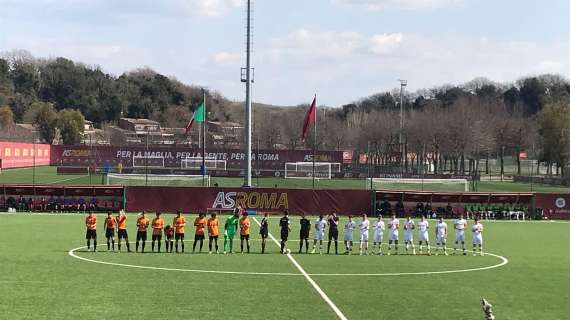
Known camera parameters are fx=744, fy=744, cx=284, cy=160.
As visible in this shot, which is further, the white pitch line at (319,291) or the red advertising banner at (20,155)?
the red advertising banner at (20,155)

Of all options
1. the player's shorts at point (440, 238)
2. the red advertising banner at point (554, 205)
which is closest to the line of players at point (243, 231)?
the player's shorts at point (440, 238)

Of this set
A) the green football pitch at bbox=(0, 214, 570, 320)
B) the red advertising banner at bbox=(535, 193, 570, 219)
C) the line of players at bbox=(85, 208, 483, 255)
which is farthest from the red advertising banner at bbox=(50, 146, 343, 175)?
the green football pitch at bbox=(0, 214, 570, 320)

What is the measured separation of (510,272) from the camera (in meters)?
28.6

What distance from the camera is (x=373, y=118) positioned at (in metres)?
142

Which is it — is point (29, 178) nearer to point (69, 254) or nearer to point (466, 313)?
point (69, 254)

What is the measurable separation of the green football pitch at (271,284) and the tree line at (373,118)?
6907 centimetres

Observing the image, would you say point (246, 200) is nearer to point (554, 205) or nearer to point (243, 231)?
point (554, 205)

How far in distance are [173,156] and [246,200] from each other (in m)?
53.3

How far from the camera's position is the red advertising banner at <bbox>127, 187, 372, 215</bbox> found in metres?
60.1

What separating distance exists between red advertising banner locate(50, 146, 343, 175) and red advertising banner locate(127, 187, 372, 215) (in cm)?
4713

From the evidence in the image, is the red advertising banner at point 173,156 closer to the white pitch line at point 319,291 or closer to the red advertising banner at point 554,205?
the red advertising banner at point 554,205

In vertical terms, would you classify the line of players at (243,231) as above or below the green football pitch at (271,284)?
above

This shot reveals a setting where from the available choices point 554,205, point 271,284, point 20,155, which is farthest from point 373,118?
point 271,284

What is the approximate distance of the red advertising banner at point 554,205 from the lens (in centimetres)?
6341
